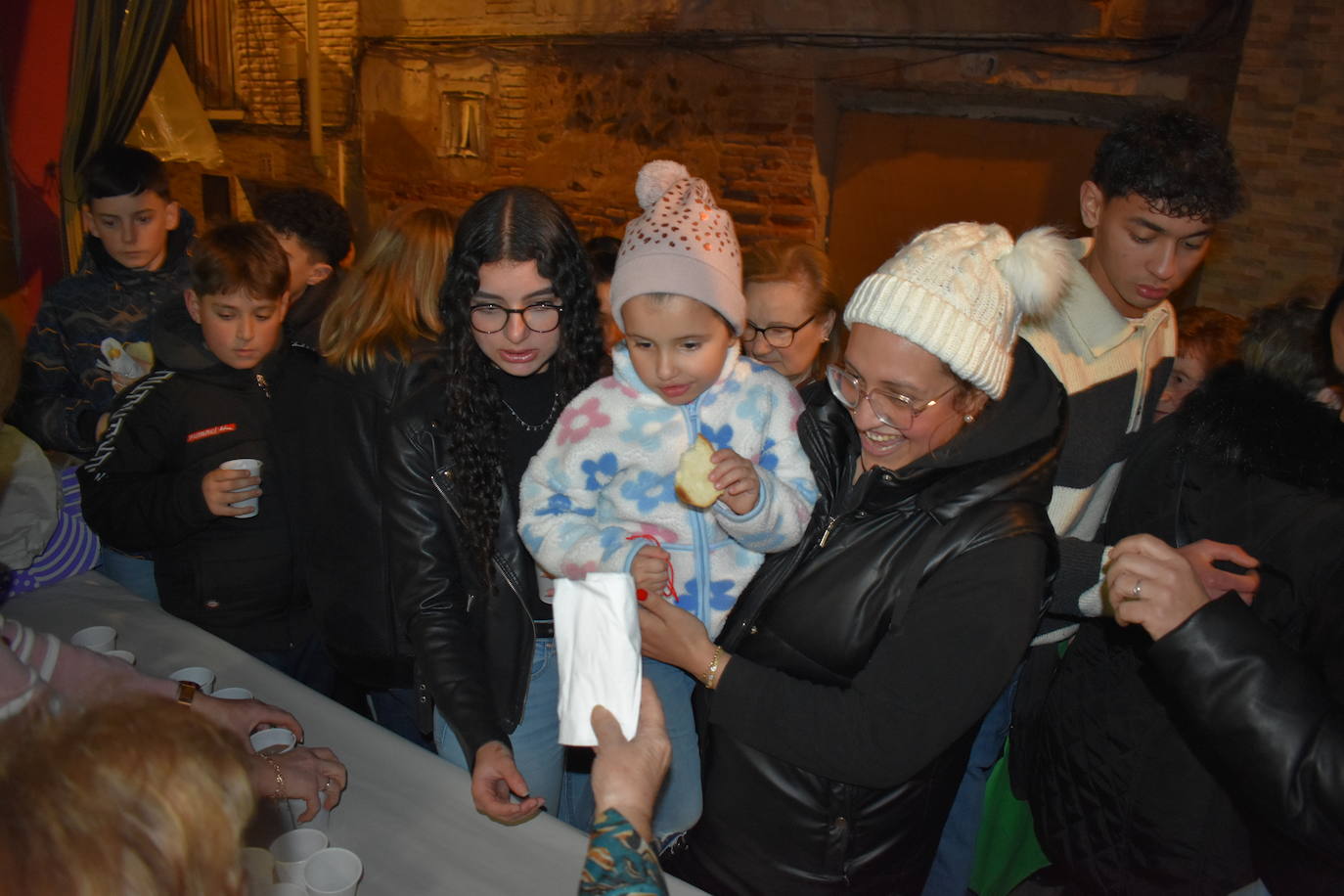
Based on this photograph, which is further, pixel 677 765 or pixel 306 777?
pixel 677 765

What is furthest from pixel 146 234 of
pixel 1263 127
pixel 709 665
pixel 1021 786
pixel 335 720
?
pixel 1263 127

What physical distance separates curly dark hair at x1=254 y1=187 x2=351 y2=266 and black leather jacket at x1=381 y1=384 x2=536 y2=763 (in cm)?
226

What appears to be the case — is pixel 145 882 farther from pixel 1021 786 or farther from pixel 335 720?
pixel 1021 786

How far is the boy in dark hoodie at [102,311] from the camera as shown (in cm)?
348

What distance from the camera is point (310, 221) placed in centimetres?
398

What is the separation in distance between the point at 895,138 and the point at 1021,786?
240 inches

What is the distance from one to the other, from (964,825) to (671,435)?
1.56 meters

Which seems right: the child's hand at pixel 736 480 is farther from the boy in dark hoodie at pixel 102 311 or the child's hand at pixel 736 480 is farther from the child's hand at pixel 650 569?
the boy in dark hoodie at pixel 102 311

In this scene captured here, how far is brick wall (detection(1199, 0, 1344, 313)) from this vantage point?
17.2 feet

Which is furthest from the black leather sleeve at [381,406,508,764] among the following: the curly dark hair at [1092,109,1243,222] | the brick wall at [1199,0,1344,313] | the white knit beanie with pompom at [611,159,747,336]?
the brick wall at [1199,0,1344,313]

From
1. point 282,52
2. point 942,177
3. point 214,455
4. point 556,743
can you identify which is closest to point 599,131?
point 942,177

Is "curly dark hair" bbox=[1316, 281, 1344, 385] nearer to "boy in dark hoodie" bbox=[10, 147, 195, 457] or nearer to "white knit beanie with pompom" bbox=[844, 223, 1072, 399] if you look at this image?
"white knit beanie with pompom" bbox=[844, 223, 1072, 399]

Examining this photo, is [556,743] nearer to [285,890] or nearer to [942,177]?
[285,890]

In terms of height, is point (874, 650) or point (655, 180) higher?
point (655, 180)
